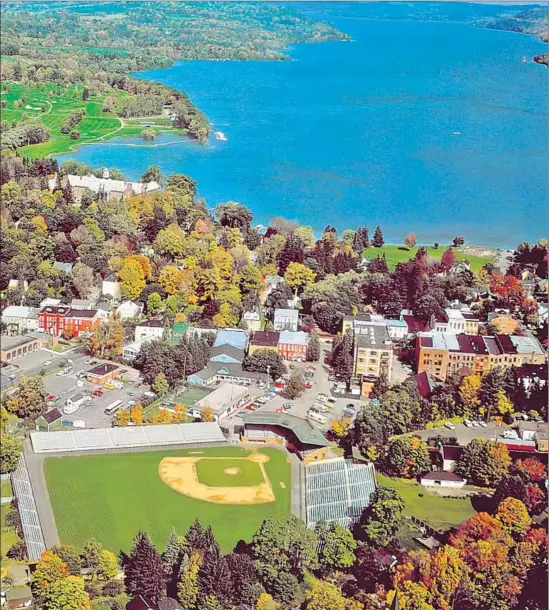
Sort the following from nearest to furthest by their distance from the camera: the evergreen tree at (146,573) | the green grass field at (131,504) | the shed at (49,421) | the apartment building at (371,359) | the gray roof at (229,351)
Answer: the evergreen tree at (146,573)
the green grass field at (131,504)
the shed at (49,421)
the apartment building at (371,359)
the gray roof at (229,351)

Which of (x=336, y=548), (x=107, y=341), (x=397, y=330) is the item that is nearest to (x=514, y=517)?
(x=336, y=548)

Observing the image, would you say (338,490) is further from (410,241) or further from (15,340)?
(410,241)

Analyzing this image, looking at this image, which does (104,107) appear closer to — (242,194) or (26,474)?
(242,194)

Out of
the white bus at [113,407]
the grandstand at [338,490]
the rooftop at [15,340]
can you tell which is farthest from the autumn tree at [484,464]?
the rooftop at [15,340]

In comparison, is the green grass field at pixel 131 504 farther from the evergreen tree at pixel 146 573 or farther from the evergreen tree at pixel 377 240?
the evergreen tree at pixel 377 240

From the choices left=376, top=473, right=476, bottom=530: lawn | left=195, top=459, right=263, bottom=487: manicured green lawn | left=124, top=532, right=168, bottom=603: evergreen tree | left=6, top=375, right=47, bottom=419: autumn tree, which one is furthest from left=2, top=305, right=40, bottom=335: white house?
left=124, top=532, right=168, bottom=603: evergreen tree

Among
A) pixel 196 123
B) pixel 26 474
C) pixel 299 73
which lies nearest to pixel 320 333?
pixel 26 474
